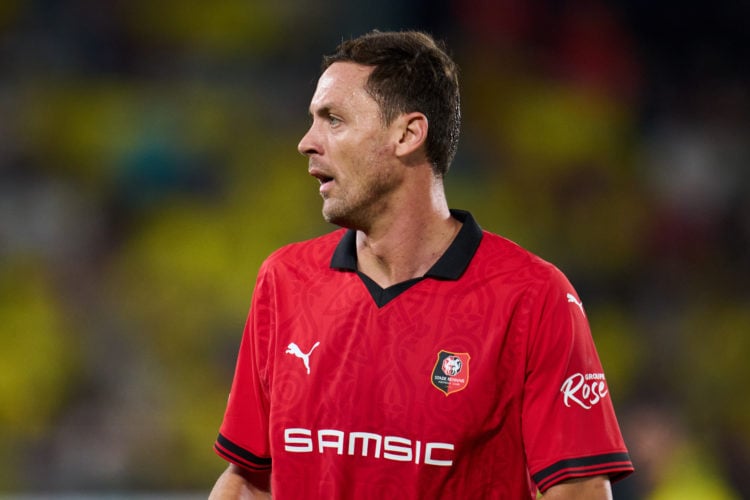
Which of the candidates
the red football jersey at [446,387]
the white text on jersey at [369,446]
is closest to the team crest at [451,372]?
the red football jersey at [446,387]

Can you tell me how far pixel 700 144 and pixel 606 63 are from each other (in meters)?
0.67

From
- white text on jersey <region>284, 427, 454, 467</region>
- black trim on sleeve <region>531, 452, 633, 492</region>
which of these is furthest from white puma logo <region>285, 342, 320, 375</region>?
black trim on sleeve <region>531, 452, 633, 492</region>

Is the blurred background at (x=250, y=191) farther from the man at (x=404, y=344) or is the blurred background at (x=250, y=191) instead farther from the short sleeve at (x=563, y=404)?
the short sleeve at (x=563, y=404)

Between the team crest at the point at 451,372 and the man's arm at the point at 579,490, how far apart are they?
25 cm

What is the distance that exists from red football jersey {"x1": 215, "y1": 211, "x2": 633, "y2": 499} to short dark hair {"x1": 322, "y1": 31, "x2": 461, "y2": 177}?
0.22 m

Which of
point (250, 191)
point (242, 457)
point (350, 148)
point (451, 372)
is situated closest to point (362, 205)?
point (350, 148)

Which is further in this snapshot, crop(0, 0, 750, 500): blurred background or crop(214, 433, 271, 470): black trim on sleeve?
crop(0, 0, 750, 500): blurred background

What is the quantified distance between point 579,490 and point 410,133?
2.51 ft

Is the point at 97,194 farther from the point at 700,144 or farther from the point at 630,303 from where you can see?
the point at 700,144

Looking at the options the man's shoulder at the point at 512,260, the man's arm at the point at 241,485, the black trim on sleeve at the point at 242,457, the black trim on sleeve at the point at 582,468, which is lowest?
the man's arm at the point at 241,485

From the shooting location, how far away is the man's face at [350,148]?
1.98 meters

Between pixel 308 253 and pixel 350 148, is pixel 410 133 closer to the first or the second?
pixel 350 148

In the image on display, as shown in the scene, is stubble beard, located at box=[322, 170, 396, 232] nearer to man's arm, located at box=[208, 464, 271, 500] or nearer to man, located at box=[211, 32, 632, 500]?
man, located at box=[211, 32, 632, 500]

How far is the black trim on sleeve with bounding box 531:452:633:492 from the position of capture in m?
1.82
